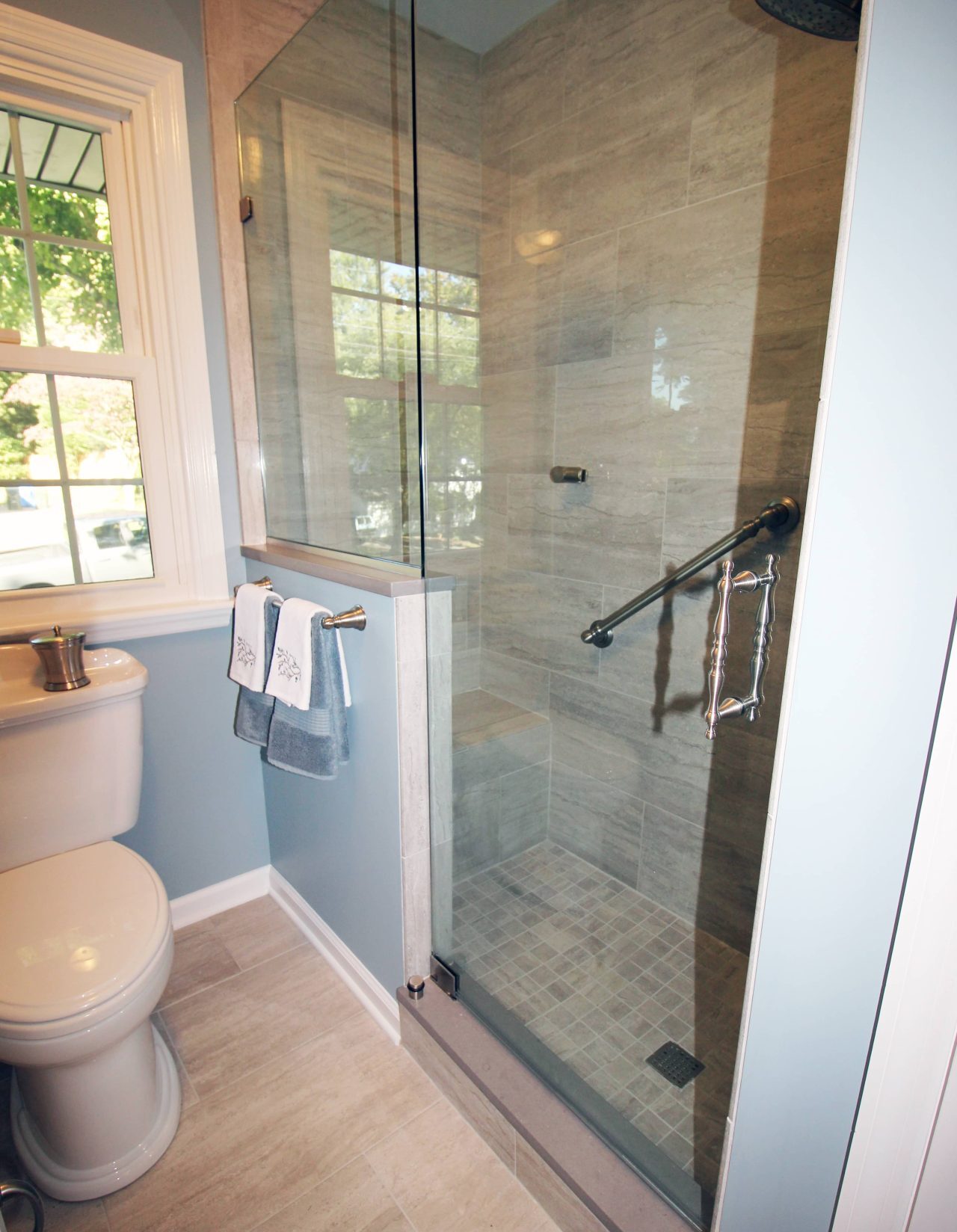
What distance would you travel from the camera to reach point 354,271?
4.93ft

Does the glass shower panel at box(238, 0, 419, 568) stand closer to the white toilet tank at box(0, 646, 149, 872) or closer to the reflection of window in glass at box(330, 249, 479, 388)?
the reflection of window in glass at box(330, 249, 479, 388)

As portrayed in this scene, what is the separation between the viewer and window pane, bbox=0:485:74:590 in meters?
1.46

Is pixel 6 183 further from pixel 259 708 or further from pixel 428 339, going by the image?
pixel 259 708

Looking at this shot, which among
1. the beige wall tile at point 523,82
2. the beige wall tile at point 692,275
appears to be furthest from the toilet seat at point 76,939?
the beige wall tile at point 523,82

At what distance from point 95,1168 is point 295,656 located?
102cm

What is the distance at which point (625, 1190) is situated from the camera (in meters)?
0.97

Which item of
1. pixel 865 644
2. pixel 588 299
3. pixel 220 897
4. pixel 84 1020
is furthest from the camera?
pixel 220 897

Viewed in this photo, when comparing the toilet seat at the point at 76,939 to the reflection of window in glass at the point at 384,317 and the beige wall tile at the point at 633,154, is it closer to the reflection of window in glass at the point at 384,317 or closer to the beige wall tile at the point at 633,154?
the reflection of window in glass at the point at 384,317

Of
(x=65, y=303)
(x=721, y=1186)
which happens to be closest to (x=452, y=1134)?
(x=721, y=1186)

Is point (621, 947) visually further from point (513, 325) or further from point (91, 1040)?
point (513, 325)

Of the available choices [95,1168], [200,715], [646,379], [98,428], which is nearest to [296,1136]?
[95,1168]

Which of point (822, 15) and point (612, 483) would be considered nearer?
point (822, 15)

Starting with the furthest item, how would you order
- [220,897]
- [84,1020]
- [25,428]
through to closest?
[220,897]
[25,428]
[84,1020]

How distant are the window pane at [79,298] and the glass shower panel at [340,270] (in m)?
0.34
